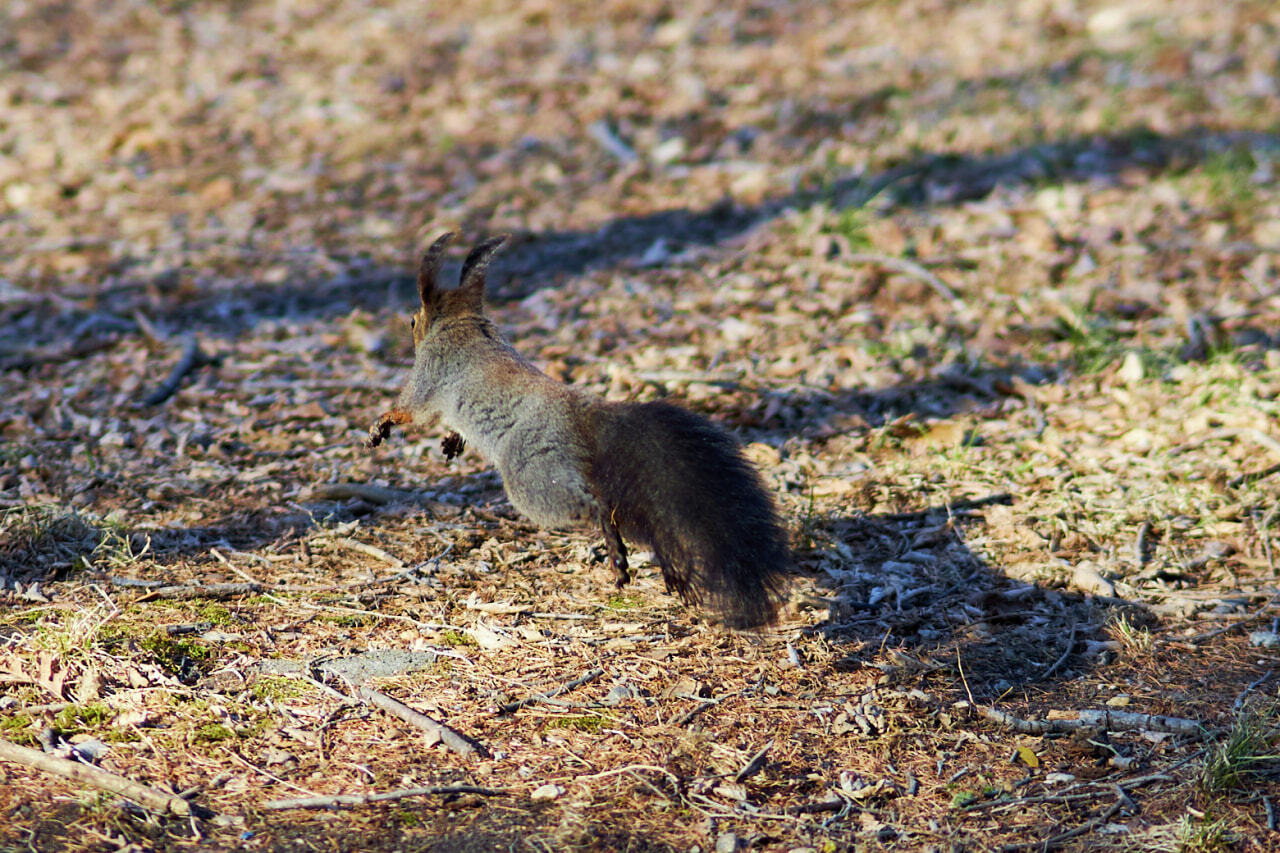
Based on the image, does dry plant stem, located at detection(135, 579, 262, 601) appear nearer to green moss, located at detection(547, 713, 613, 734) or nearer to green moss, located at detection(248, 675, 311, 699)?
green moss, located at detection(248, 675, 311, 699)

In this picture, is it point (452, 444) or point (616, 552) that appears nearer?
point (616, 552)

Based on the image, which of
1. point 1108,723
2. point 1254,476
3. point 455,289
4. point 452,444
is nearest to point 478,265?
point 455,289

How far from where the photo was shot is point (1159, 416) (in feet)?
16.0

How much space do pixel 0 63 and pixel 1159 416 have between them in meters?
9.80

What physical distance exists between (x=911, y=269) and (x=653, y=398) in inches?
75.3

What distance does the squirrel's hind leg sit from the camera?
357cm

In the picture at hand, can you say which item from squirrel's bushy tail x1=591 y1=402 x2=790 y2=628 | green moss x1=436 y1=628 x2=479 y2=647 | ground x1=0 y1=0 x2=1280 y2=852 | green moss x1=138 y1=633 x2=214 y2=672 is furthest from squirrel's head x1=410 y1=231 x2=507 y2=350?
green moss x1=138 y1=633 x2=214 y2=672

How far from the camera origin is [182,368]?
584cm

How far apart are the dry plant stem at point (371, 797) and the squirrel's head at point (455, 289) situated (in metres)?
1.98

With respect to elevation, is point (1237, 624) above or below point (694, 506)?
below

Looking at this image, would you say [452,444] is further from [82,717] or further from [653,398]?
[82,717]

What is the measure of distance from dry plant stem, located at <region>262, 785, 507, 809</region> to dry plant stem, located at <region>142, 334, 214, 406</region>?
3236 millimetres

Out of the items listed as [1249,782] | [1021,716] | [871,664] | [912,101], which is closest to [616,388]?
[871,664]

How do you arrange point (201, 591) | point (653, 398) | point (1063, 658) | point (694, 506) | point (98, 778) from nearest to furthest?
point (98, 778) < point (694, 506) < point (1063, 658) < point (201, 591) < point (653, 398)
